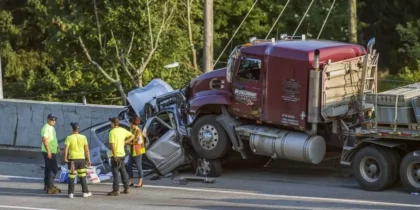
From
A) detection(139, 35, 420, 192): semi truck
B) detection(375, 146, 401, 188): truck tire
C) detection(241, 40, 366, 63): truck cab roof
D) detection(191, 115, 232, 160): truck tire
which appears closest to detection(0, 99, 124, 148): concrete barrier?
detection(139, 35, 420, 192): semi truck

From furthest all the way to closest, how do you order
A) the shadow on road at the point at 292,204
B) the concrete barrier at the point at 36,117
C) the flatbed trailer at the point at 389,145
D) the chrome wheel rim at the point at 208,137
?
the concrete barrier at the point at 36,117, the chrome wheel rim at the point at 208,137, the flatbed trailer at the point at 389,145, the shadow on road at the point at 292,204

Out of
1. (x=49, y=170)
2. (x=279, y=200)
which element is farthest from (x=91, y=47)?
(x=279, y=200)

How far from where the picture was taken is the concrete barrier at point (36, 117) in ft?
72.6

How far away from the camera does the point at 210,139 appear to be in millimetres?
18359

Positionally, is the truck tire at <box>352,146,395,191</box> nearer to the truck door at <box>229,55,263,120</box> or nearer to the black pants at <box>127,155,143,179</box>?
the truck door at <box>229,55,263,120</box>

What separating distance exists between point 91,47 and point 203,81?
1282 centimetres

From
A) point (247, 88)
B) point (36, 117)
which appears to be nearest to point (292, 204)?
point (247, 88)

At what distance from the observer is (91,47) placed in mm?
30969

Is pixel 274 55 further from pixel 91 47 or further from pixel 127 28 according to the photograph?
pixel 91 47

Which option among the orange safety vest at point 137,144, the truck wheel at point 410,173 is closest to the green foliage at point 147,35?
the orange safety vest at point 137,144

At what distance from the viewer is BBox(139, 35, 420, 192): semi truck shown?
53.0 feet

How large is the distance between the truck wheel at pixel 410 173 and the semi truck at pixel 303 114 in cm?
2

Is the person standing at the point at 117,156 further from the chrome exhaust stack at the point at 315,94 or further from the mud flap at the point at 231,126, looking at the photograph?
the chrome exhaust stack at the point at 315,94

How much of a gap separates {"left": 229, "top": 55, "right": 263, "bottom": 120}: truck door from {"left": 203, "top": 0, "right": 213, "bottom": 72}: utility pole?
12.3 feet
